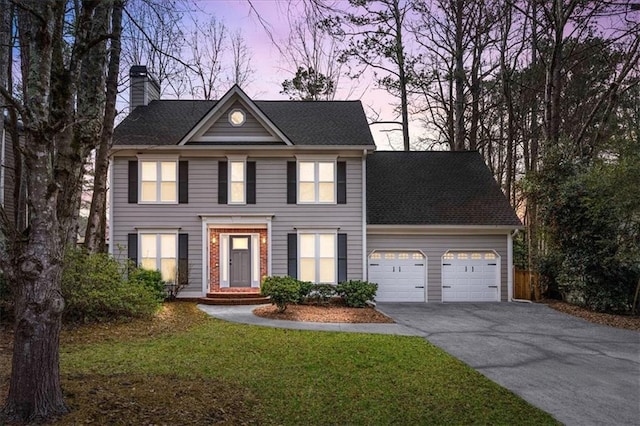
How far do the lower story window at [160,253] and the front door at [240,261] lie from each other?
194cm

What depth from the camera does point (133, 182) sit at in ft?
50.4

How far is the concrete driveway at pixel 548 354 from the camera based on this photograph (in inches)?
227

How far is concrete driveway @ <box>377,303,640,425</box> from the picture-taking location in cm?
577

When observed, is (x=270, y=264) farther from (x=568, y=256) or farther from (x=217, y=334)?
(x=568, y=256)

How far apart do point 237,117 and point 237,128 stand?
38 centimetres

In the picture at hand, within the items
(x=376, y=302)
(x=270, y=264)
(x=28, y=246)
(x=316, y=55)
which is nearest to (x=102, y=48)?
(x=28, y=246)

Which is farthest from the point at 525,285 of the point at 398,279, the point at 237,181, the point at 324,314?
the point at 237,181

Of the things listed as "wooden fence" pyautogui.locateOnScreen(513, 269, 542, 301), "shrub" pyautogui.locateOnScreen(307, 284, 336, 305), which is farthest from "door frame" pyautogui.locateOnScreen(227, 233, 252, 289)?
"wooden fence" pyautogui.locateOnScreen(513, 269, 542, 301)

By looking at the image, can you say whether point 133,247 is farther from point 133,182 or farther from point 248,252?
point 248,252

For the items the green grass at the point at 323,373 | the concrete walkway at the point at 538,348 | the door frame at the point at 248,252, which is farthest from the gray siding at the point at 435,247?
the green grass at the point at 323,373

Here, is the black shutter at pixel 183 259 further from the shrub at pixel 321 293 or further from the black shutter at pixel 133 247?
the shrub at pixel 321 293

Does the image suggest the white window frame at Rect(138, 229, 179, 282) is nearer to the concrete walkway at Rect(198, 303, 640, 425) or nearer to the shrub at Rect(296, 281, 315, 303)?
the concrete walkway at Rect(198, 303, 640, 425)

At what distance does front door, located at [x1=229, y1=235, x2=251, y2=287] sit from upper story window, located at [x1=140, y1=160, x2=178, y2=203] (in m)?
2.59

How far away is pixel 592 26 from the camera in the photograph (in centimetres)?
1761
